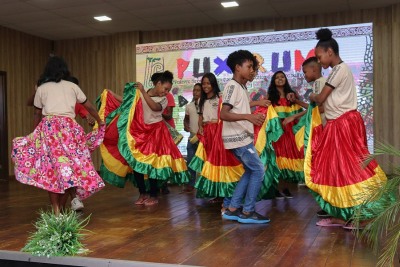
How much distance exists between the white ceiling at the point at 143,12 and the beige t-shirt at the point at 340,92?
403 cm

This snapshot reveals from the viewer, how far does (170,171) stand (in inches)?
166

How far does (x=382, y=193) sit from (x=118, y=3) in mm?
5683

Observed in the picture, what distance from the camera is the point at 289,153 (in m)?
4.59

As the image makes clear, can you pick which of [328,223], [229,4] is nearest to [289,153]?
[328,223]

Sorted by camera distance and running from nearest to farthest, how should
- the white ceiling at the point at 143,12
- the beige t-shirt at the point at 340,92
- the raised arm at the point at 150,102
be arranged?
the beige t-shirt at the point at 340,92
the raised arm at the point at 150,102
the white ceiling at the point at 143,12

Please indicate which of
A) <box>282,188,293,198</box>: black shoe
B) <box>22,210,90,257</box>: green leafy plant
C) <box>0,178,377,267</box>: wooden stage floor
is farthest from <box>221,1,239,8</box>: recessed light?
<box>22,210,90,257</box>: green leafy plant

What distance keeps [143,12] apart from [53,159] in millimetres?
4438

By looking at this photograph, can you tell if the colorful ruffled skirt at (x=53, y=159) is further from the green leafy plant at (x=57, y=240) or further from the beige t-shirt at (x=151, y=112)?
the beige t-shirt at (x=151, y=112)

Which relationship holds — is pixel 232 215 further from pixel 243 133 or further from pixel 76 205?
pixel 76 205

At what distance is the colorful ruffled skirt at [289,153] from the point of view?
4.55m

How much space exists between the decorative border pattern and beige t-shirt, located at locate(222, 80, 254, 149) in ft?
14.2

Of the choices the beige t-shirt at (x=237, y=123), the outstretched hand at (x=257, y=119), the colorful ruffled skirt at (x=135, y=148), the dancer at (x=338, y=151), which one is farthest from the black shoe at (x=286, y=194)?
the outstretched hand at (x=257, y=119)

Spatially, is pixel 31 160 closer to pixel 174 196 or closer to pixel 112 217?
pixel 112 217

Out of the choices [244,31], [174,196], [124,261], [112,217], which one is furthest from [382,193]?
[244,31]
